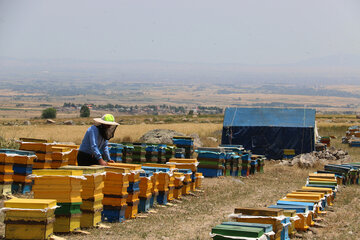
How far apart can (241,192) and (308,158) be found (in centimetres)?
1168

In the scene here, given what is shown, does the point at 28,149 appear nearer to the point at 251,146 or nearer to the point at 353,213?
the point at 353,213

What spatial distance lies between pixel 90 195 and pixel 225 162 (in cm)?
1331

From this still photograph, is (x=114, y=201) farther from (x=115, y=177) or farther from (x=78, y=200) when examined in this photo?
(x=78, y=200)

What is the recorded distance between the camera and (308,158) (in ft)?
96.4

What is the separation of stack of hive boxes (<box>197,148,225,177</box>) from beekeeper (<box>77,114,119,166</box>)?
10.2 metres

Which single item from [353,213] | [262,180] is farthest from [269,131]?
[353,213]

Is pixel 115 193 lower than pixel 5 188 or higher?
higher

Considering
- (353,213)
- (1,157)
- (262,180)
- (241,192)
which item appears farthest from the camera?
(262,180)

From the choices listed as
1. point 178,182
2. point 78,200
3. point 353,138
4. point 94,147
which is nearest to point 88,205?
point 78,200

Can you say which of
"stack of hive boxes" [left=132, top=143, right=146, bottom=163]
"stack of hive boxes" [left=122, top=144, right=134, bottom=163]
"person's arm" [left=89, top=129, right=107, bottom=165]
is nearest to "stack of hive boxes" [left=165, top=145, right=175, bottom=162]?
"stack of hive boxes" [left=132, top=143, right=146, bottom=163]

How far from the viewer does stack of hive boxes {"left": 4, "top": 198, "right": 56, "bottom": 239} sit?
28.3 feet

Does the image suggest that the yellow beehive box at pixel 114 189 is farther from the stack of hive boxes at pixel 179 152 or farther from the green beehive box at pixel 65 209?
the stack of hive boxes at pixel 179 152

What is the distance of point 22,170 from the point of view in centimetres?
1425

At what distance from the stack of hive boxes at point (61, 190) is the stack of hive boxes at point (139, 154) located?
38.4ft
